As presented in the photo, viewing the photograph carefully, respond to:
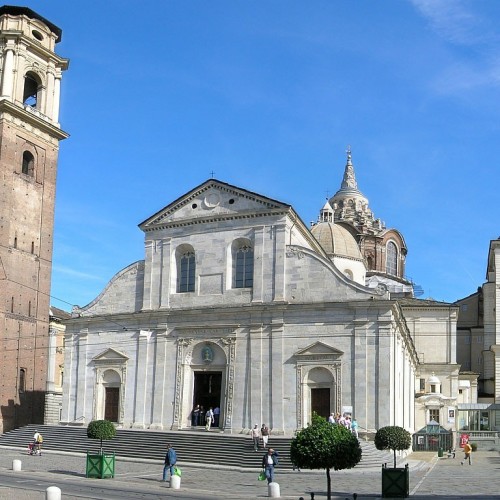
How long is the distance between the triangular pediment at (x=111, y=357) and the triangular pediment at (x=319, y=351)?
1030 centimetres

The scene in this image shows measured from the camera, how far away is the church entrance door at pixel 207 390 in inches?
1655

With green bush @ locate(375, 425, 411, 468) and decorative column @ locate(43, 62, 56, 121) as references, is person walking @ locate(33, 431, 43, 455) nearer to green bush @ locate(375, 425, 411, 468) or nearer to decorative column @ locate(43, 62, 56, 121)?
green bush @ locate(375, 425, 411, 468)

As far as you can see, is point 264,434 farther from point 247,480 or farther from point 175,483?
point 175,483

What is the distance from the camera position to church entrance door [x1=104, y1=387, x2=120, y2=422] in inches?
1720

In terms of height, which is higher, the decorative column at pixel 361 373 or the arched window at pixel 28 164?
the arched window at pixel 28 164

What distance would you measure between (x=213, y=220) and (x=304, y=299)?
22.8 ft

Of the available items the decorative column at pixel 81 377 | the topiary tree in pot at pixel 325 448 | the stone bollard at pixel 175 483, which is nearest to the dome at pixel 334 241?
the decorative column at pixel 81 377

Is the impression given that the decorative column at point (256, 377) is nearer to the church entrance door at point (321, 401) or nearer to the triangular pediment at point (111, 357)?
the church entrance door at point (321, 401)

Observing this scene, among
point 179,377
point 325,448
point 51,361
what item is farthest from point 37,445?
point 325,448

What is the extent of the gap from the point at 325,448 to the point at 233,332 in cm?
2041

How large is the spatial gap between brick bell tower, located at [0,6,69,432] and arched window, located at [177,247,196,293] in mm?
11358

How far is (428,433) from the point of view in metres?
49.3

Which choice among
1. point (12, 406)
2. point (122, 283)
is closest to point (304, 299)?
point (122, 283)

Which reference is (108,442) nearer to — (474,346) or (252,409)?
(252,409)
